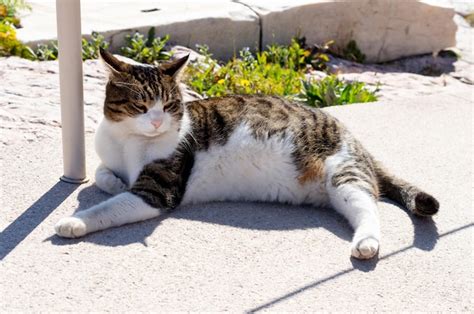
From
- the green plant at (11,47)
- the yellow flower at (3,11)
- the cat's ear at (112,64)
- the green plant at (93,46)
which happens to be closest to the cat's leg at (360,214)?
the cat's ear at (112,64)

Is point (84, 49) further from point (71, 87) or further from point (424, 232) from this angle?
point (424, 232)

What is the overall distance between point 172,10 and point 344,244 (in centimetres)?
453

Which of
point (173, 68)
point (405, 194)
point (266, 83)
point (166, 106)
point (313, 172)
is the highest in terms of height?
point (173, 68)

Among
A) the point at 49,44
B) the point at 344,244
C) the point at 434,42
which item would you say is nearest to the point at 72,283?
the point at 344,244

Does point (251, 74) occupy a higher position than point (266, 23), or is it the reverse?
point (266, 23)

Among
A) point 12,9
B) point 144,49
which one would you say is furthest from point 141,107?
point 12,9

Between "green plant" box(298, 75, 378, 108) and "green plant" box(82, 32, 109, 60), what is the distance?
186cm

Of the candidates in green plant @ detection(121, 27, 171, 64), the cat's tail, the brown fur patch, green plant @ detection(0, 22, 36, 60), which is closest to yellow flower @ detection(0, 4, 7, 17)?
green plant @ detection(0, 22, 36, 60)

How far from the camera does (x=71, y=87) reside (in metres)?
3.96

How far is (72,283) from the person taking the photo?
9.97 feet

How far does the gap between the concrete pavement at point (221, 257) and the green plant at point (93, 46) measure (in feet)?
6.49

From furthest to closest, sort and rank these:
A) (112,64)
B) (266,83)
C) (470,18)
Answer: (470,18) < (266,83) < (112,64)

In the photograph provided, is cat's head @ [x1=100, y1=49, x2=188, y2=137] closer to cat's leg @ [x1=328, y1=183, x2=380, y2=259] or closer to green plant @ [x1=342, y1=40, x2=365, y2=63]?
cat's leg @ [x1=328, y1=183, x2=380, y2=259]

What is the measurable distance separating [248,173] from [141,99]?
76 centimetres
